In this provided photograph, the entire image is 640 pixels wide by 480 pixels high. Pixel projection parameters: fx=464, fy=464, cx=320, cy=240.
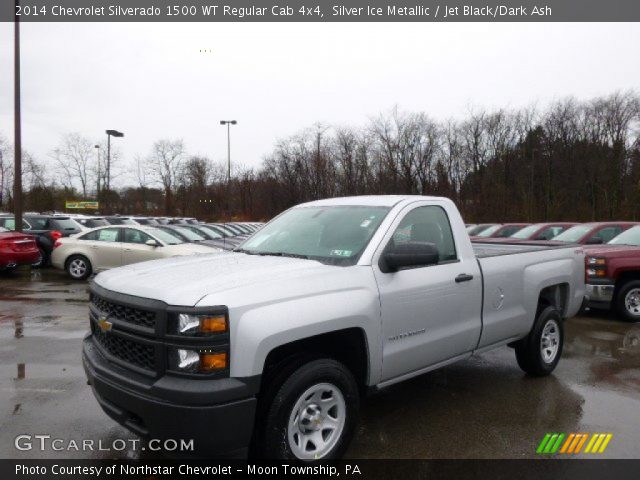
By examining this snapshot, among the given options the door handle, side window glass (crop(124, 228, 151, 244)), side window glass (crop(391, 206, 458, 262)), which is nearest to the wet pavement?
the door handle

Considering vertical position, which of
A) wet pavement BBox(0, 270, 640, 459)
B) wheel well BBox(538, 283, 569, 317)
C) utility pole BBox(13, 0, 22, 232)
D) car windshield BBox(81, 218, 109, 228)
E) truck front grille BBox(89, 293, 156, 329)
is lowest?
wet pavement BBox(0, 270, 640, 459)

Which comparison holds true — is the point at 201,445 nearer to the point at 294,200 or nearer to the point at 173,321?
the point at 173,321

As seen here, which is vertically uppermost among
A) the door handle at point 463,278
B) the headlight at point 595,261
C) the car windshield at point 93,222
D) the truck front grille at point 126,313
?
the car windshield at point 93,222

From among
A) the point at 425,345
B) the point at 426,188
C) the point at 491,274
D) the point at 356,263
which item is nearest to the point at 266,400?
the point at 356,263

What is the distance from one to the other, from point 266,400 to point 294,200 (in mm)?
55646

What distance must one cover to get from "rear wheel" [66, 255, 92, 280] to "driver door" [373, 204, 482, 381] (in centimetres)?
1140

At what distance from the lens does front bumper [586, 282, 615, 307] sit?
27.6 ft

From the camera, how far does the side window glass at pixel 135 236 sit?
1259 centimetres

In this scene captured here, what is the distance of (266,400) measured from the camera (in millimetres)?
2969

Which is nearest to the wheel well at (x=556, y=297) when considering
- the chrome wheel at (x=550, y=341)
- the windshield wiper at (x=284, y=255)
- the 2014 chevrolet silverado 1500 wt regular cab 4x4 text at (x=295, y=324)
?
the chrome wheel at (x=550, y=341)

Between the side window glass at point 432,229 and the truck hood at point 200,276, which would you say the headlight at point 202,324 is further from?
the side window glass at point 432,229

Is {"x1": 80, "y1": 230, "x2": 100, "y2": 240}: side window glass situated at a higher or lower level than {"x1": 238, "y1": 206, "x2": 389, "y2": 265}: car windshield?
lower

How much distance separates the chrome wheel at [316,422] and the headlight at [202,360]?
625 millimetres

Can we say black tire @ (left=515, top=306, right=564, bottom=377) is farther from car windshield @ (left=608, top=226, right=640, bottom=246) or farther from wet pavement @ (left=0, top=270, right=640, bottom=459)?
car windshield @ (left=608, top=226, right=640, bottom=246)
